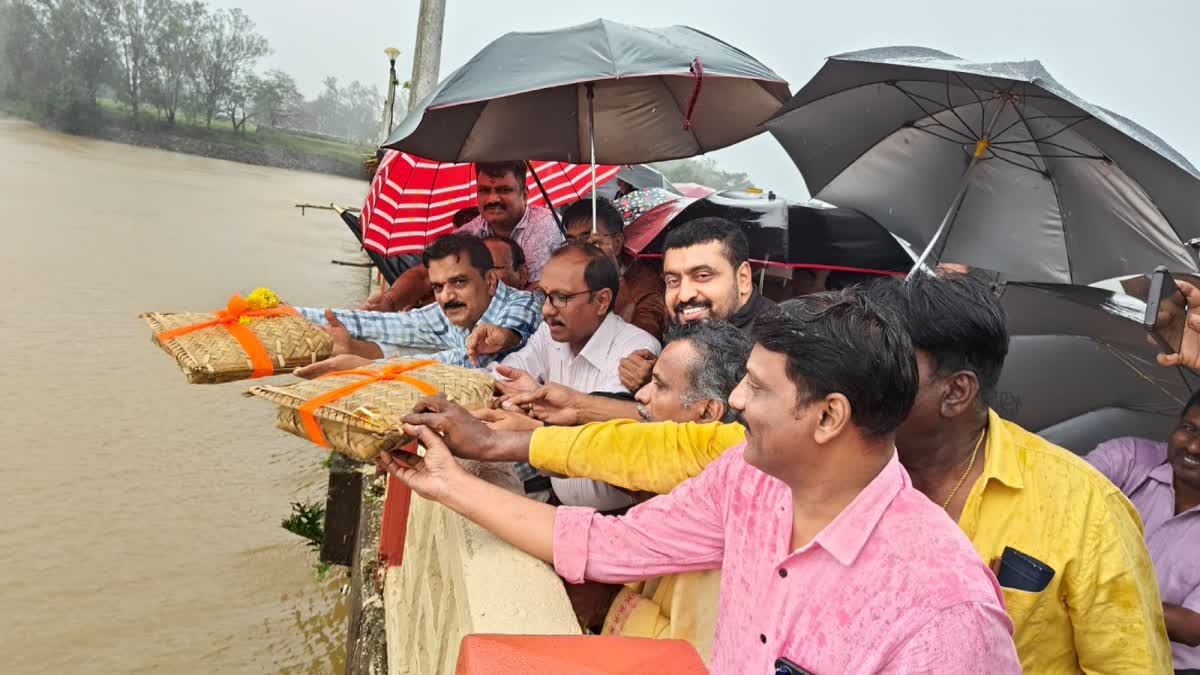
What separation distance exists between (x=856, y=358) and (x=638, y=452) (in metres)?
0.82

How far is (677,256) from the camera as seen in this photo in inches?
125

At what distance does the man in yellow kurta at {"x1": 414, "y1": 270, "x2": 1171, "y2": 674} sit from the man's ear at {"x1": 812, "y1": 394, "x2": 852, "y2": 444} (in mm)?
523

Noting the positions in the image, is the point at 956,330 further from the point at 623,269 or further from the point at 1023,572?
the point at 623,269

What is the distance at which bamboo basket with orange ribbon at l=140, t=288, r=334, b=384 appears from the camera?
8.52 ft

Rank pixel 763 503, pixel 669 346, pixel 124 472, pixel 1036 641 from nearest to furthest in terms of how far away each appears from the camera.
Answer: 1. pixel 763 503
2. pixel 1036 641
3. pixel 669 346
4. pixel 124 472

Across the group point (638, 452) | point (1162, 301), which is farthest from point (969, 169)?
point (638, 452)

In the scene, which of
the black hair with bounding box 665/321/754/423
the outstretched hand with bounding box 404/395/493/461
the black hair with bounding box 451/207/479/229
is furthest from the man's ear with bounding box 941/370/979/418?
the black hair with bounding box 451/207/479/229

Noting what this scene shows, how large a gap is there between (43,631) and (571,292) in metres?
4.65

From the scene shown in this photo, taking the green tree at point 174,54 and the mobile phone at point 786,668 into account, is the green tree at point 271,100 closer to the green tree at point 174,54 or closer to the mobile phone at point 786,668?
the green tree at point 174,54

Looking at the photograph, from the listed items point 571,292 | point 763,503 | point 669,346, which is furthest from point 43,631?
point 763,503

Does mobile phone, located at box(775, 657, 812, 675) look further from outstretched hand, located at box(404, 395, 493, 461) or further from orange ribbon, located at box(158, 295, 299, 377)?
orange ribbon, located at box(158, 295, 299, 377)

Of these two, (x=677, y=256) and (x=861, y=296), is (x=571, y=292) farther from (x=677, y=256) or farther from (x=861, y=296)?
(x=861, y=296)

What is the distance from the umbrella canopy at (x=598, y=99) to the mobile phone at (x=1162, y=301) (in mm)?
1798

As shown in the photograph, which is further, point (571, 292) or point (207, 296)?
point (207, 296)
